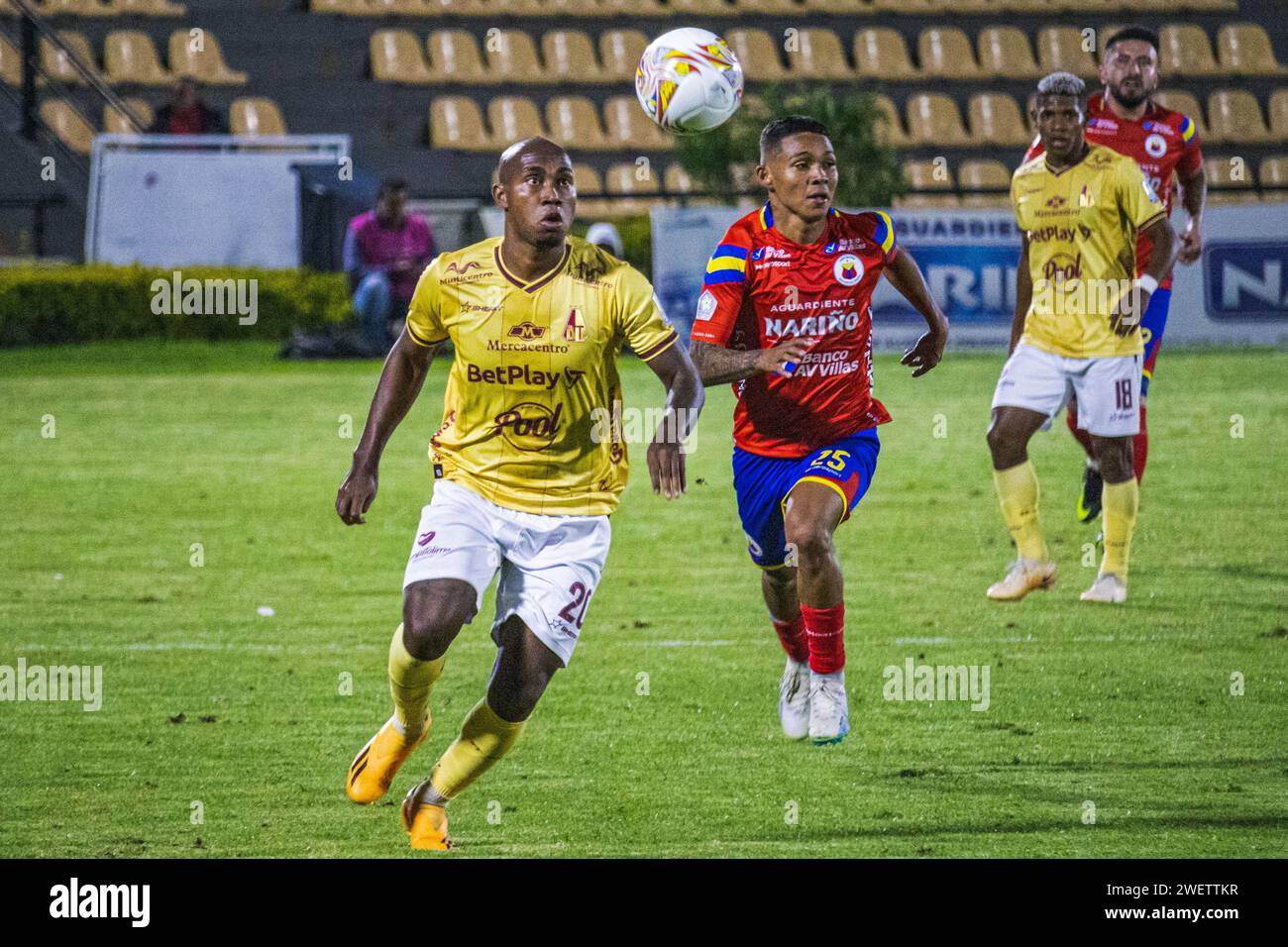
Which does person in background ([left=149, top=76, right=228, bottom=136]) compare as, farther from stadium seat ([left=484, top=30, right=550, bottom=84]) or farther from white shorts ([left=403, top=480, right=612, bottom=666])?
white shorts ([left=403, top=480, right=612, bottom=666])

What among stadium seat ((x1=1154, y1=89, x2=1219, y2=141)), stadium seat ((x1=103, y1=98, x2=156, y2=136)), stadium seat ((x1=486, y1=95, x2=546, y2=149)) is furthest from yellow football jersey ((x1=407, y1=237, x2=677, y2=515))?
stadium seat ((x1=1154, y1=89, x2=1219, y2=141))

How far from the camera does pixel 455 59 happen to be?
28078mm

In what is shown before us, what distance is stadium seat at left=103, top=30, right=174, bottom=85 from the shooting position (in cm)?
2716

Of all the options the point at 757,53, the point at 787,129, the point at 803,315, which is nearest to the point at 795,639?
the point at 803,315

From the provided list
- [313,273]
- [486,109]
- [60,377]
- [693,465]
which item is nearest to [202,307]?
[313,273]

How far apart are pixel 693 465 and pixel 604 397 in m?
7.98

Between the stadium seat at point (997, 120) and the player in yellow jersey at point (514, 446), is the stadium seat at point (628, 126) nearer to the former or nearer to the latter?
the stadium seat at point (997, 120)

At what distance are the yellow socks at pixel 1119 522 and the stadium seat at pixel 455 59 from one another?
65.2 ft

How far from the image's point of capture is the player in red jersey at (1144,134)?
10281mm

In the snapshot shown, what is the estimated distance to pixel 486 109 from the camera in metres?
27.9

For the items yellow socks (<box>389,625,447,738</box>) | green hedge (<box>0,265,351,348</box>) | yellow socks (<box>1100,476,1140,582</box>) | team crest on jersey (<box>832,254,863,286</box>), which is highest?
green hedge (<box>0,265,351,348</box>)

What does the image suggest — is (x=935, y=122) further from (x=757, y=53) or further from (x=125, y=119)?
(x=125, y=119)

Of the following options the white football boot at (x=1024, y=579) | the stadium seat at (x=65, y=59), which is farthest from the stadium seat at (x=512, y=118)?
the white football boot at (x=1024, y=579)

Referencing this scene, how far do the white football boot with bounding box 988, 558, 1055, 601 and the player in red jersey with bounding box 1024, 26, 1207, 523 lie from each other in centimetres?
129
